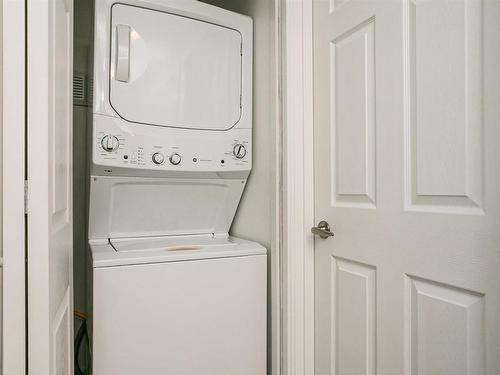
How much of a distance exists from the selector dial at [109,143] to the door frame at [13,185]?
63 centimetres

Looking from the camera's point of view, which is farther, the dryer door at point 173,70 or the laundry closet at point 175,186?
the dryer door at point 173,70

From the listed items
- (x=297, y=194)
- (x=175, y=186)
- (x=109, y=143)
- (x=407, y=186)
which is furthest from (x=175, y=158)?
(x=407, y=186)

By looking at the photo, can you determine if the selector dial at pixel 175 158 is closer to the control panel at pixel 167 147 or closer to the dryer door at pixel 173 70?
the control panel at pixel 167 147

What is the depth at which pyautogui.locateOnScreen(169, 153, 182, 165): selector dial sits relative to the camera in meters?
1.49

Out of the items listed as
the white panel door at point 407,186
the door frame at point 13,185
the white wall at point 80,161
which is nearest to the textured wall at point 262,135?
the white panel door at point 407,186

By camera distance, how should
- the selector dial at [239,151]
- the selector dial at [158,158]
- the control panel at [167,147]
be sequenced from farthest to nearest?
the selector dial at [239,151]
the selector dial at [158,158]
the control panel at [167,147]

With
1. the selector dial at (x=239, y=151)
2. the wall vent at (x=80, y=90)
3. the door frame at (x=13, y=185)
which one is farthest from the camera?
the wall vent at (x=80, y=90)

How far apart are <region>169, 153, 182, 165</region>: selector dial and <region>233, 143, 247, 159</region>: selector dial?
27cm

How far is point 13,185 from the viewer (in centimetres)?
72

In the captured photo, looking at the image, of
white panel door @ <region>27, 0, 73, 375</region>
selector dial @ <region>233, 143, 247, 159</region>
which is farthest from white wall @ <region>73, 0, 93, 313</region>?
white panel door @ <region>27, 0, 73, 375</region>

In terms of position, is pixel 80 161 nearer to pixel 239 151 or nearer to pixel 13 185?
pixel 239 151

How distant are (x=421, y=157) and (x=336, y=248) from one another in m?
0.49

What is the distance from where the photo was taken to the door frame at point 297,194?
1.42 meters

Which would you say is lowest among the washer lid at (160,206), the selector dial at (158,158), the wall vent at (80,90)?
the washer lid at (160,206)
